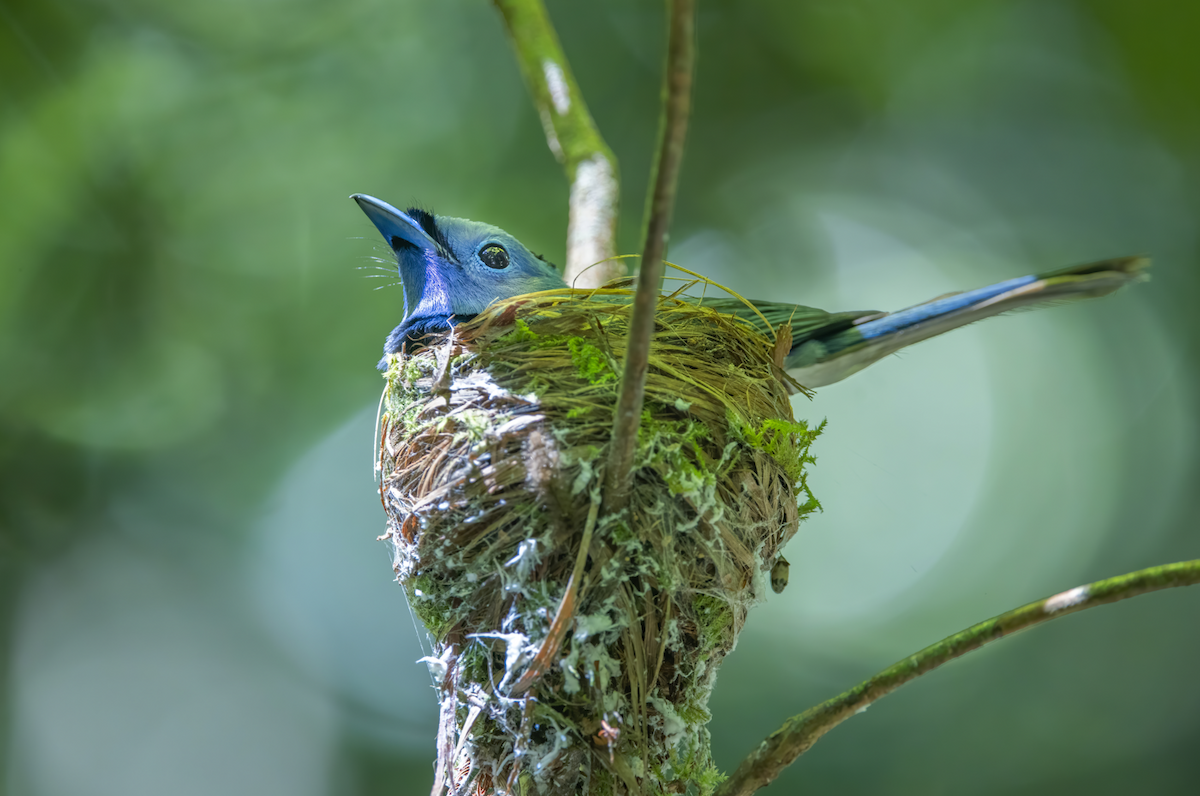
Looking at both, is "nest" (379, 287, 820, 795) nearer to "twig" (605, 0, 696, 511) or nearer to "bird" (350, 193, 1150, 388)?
"twig" (605, 0, 696, 511)

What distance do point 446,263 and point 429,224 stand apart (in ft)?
0.74

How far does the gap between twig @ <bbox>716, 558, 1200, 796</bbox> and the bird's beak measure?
2326 millimetres

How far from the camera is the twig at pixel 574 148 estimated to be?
3.67m

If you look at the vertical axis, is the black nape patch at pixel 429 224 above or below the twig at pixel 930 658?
above

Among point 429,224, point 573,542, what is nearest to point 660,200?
point 573,542

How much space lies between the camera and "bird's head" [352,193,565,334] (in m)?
3.19

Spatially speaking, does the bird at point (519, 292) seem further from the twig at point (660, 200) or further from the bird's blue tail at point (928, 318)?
the twig at point (660, 200)

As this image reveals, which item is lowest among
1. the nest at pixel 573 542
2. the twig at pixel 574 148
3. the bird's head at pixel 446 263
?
the nest at pixel 573 542

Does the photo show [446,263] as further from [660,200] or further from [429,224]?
[660,200]

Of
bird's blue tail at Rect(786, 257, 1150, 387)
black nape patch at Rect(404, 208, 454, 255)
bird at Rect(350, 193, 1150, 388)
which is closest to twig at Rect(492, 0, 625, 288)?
bird at Rect(350, 193, 1150, 388)

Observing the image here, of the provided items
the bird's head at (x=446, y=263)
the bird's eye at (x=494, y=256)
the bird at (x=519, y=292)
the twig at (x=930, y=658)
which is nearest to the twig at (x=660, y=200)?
the twig at (x=930, y=658)

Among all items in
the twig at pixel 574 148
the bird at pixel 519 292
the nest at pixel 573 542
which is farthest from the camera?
the twig at pixel 574 148

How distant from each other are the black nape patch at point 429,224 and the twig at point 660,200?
1.88m

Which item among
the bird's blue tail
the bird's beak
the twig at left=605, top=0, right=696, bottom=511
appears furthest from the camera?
the bird's beak
